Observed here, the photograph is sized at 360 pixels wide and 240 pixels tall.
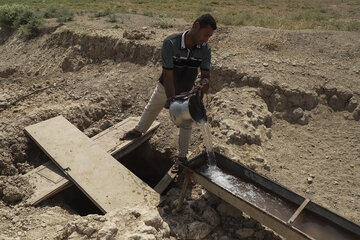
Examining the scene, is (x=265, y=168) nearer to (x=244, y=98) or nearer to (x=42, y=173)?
(x=244, y=98)

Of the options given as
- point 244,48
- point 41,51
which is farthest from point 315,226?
point 41,51

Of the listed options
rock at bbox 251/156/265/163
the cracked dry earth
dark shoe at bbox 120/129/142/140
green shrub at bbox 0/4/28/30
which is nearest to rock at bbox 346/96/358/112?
the cracked dry earth

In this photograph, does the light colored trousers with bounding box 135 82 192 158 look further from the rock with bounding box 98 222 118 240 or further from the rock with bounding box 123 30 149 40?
the rock with bounding box 123 30 149 40

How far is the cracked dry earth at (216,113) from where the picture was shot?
375cm

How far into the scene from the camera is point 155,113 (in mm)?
4957

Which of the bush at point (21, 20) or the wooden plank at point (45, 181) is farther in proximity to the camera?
the bush at point (21, 20)

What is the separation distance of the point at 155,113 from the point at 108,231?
2.28m

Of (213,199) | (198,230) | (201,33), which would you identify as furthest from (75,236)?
(201,33)

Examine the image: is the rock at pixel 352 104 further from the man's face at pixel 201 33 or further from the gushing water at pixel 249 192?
the man's face at pixel 201 33

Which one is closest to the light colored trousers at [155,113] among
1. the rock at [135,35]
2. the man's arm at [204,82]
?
the man's arm at [204,82]

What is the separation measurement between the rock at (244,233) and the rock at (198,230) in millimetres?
342

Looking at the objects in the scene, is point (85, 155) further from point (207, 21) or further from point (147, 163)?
point (207, 21)

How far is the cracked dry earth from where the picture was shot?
3.75 m

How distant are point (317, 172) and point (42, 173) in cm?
Answer: 421
